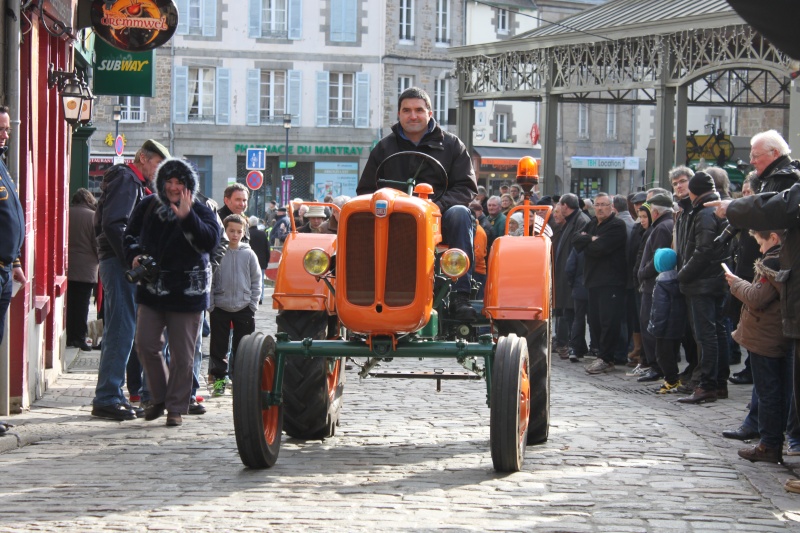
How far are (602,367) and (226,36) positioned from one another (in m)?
40.0

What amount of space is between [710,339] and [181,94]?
42.1 m

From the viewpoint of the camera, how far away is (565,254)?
15.5 meters

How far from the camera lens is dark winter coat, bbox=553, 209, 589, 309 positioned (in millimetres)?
15453

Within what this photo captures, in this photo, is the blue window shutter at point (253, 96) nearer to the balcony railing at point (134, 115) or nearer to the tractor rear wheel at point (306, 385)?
the balcony railing at point (134, 115)

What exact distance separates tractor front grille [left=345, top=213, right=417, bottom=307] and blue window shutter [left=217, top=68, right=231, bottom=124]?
45004 millimetres

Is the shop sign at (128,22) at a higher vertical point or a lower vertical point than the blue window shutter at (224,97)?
lower

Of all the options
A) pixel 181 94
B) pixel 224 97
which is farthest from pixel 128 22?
pixel 224 97

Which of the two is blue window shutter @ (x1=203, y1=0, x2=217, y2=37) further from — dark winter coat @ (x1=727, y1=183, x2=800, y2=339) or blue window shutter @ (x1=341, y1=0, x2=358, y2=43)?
dark winter coat @ (x1=727, y1=183, x2=800, y2=339)

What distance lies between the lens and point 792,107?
676 inches

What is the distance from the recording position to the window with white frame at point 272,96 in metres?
52.6

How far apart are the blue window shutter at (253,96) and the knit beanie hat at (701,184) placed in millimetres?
41884

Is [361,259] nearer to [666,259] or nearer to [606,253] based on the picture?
[666,259]

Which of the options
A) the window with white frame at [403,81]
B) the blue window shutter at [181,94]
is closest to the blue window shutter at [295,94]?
the blue window shutter at [181,94]

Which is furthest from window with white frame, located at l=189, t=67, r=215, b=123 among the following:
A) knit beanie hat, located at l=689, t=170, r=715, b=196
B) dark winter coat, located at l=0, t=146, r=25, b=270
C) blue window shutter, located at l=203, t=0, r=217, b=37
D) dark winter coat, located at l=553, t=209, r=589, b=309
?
dark winter coat, located at l=0, t=146, r=25, b=270
